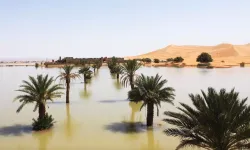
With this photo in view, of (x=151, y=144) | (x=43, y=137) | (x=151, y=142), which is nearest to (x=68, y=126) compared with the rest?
(x=43, y=137)

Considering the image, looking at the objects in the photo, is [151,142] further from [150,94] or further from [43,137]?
[43,137]

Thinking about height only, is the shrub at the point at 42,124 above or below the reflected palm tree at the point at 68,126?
above

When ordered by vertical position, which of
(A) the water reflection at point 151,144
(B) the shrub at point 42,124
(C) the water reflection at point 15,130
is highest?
(B) the shrub at point 42,124

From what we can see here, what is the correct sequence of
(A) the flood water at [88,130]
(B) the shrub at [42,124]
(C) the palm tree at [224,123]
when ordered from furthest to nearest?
1. (B) the shrub at [42,124]
2. (A) the flood water at [88,130]
3. (C) the palm tree at [224,123]

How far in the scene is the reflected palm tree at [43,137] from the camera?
58.2ft

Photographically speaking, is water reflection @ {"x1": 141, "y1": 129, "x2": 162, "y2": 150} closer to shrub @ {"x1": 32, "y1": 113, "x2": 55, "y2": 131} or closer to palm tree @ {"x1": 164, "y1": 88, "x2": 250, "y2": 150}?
palm tree @ {"x1": 164, "y1": 88, "x2": 250, "y2": 150}

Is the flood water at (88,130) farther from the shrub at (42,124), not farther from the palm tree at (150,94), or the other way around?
the palm tree at (150,94)

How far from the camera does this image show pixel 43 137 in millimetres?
19234

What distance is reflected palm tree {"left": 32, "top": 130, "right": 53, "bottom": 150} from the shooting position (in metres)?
17.8

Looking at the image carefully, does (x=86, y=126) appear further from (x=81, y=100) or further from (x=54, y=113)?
(x=81, y=100)

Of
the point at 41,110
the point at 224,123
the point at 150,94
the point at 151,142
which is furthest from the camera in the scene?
the point at 150,94

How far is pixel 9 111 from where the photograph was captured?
27781 mm

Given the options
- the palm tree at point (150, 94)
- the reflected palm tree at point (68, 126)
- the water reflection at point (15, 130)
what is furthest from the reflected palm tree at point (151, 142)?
the water reflection at point (15, 130)

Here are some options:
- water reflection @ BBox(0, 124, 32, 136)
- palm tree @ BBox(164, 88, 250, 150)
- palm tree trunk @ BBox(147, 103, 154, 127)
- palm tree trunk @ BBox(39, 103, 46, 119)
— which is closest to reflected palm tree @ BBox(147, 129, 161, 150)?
palm tree trunk @ BBox(147, 103, 154, 127)
